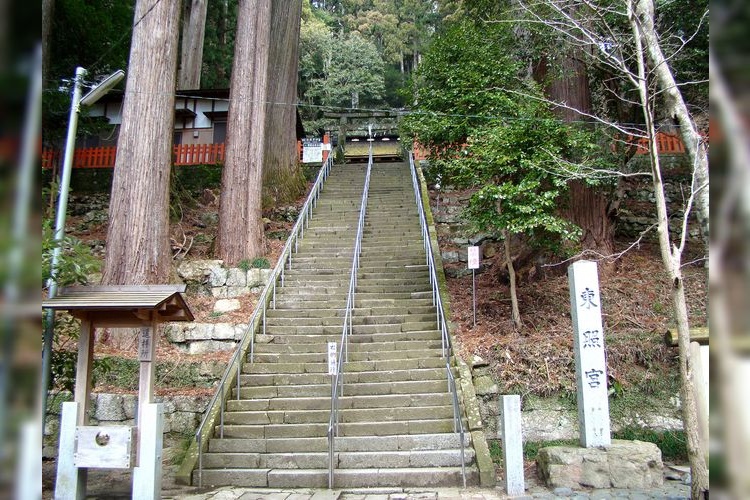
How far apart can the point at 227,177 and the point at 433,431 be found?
24.9ft

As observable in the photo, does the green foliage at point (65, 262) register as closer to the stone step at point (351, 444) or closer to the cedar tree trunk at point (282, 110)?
the stone step at point (351, 444)

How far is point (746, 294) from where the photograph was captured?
3.03ft

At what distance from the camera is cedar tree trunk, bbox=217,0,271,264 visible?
38.0ft

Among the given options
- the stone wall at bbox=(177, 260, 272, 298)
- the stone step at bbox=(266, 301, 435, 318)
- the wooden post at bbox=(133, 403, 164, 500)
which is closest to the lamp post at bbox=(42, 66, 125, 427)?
the wooden post at bbox=(133, 403, 164, 500)

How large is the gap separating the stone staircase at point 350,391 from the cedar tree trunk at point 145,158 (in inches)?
102

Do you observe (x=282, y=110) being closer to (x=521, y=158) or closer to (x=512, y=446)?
(x=521, y=158)

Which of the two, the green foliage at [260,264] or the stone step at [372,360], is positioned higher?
the green foliage at [260,264]

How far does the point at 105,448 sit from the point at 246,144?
8.28 m

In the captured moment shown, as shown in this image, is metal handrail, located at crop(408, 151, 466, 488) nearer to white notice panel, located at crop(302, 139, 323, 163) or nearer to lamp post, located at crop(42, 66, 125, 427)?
lamp post, located at crop(42, 66, 125, 427)

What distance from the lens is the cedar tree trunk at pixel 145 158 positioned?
9227 mm

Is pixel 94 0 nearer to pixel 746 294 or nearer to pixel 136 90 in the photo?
pixel 136 90

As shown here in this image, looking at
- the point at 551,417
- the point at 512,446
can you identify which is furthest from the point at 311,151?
the point at 512,446

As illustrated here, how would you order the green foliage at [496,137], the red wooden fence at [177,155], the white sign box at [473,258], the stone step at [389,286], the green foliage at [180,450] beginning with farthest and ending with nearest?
the red wooden fence at [177,155], the stone step at [389,286], the white sign box at [473,258], the green foliage at [496,137], the green foliage at [180,450]

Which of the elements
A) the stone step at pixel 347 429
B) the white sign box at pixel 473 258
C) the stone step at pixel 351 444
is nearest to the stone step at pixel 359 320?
the white sign box at pixel 473 258
